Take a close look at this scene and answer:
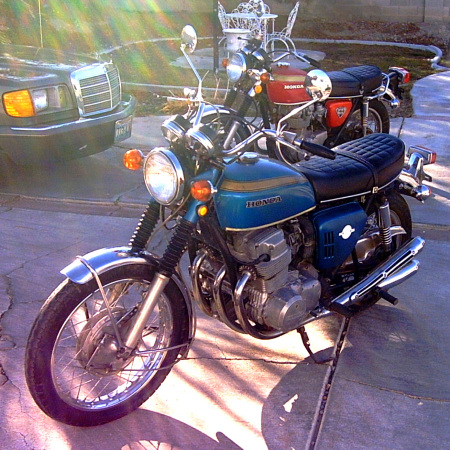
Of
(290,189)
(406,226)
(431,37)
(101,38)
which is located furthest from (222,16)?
(290,189)

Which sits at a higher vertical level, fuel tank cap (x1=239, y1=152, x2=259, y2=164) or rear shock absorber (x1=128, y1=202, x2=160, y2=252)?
fuel tank cap (x1=239, y1=152, x2=259, y2=164)

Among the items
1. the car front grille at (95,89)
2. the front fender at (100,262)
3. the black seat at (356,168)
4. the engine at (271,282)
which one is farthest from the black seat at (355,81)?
the front fender at (100,262)

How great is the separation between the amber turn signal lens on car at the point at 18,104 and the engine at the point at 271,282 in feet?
11.0

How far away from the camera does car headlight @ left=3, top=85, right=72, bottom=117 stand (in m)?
5.70

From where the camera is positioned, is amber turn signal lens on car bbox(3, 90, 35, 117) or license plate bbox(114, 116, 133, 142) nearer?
amber turn signal lens on car bbox(3, 90, 35, 117)

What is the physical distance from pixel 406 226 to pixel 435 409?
1.31 meters

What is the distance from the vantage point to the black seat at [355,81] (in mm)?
6230

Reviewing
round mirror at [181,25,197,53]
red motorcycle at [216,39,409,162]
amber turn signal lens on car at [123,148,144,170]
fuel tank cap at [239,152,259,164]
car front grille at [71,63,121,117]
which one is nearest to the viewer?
amber turn signal lens on car at [123,148,144,170]

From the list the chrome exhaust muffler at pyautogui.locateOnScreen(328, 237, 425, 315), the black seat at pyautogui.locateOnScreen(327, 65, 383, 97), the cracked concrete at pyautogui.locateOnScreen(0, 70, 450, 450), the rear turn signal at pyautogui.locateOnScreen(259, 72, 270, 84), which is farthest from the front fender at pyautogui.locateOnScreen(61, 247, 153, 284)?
the black seat at pyautogui.locateOnScreen(327, 65, 383, 97)

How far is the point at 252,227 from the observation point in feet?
9.91

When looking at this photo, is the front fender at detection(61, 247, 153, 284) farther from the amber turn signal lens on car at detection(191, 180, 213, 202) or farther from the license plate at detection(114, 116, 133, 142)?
the license plate at detection(114, 116, 133, 142)

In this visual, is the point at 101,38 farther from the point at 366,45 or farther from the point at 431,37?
the point at 431,37

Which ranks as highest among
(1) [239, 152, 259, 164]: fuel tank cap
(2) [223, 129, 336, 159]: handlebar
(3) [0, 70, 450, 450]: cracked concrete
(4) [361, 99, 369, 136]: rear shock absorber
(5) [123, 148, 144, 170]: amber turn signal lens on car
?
(2) [223, 129, 336, 159]: handlebar

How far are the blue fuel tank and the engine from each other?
0.09 metres
